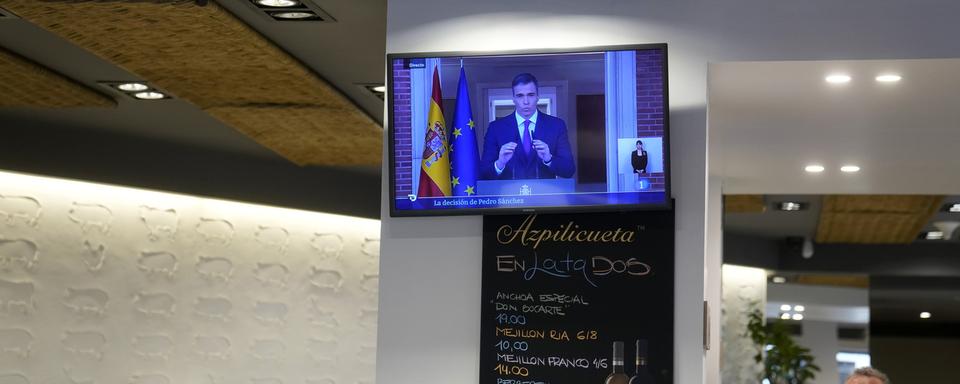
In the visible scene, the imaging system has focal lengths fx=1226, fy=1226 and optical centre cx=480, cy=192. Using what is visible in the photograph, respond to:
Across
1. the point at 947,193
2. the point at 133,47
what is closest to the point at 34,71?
the point at 133,47

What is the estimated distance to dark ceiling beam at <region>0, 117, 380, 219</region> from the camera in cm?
780

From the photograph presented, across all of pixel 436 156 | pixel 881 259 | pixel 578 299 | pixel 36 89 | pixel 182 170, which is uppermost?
pixel 36 89

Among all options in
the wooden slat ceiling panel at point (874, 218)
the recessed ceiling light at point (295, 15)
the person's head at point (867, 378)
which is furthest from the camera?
the wooden slat ceiling panel at point (874, 218)

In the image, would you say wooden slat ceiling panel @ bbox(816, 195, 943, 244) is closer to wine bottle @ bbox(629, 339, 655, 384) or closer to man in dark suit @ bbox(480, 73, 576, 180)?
wine bottle @ bbox(629, 339, 655, 384)

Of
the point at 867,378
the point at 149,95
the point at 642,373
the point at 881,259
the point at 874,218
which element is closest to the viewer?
the point at 642,373

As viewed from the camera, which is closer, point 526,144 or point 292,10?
point 526,144

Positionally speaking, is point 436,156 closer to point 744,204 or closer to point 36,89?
point 36,89

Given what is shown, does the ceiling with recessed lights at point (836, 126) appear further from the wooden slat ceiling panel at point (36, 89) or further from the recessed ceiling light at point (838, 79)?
the wooden slat ceiling panel at point (36, 89)

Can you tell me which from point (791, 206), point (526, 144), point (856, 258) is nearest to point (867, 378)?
point (526, 144)

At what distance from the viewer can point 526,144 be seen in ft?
14.6

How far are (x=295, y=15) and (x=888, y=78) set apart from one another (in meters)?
2.45

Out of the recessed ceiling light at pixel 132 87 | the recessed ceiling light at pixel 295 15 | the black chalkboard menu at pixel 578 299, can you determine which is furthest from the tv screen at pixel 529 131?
the recessed ceiling light at pixel 132 87

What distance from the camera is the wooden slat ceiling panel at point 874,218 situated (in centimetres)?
963

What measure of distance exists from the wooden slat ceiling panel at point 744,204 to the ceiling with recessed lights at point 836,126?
1.16 metres
